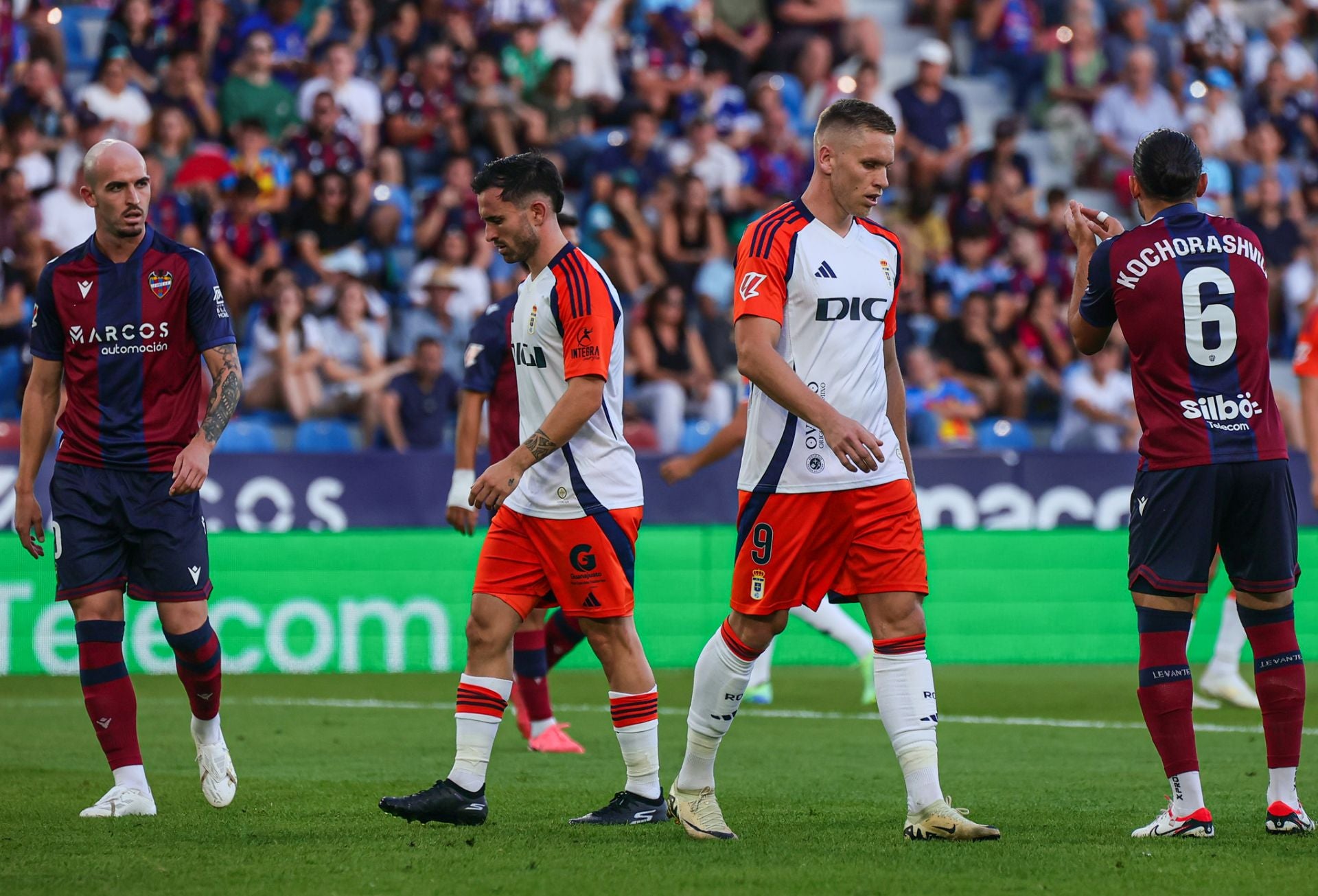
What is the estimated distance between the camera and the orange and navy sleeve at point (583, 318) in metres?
6.48

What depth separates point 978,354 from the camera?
700 inches

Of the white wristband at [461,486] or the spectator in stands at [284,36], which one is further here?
the spectator in stands at [284,36]

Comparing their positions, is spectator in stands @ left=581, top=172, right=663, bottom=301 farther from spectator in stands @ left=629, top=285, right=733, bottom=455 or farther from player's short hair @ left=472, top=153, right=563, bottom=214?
player's short hair @ left=472, top=153, right=563, bottom=214

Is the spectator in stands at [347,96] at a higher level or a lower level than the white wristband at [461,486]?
higher

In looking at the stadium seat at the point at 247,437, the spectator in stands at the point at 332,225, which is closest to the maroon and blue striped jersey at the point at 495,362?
the stadium seat at the point at 247,437

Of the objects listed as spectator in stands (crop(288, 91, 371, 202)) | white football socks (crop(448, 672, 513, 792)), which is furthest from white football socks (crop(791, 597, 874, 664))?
spectator in stands (crop(288, 91, 371, 202))

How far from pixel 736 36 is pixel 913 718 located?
15.8 metres

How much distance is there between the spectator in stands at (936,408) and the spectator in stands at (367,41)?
6.34 meters

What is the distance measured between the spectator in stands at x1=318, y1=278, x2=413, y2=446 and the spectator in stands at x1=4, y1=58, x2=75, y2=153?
3300 millimetres

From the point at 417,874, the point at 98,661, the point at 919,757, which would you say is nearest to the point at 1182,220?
the point at 919,757

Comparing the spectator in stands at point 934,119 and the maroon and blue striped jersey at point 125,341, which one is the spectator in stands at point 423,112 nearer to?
the spectator in stands at point 934,119

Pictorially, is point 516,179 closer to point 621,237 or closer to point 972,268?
point 621,237

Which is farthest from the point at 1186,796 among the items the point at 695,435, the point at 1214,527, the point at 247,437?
the point at 247,437

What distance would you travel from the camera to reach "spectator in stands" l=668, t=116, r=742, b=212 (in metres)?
19.0
